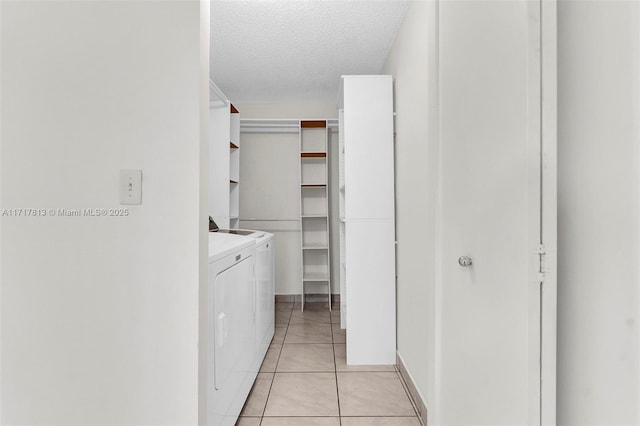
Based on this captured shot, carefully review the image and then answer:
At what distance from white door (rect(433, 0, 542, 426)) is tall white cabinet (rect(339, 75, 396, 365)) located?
3.67 ft

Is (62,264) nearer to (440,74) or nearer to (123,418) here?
(123,418)

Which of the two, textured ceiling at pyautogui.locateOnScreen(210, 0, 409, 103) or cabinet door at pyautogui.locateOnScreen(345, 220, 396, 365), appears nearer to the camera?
textured ceiling at pyautogui.locateOnScreen(210, 0, 409, 103)

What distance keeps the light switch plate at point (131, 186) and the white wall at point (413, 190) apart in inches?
45.7

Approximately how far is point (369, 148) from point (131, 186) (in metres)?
1.72

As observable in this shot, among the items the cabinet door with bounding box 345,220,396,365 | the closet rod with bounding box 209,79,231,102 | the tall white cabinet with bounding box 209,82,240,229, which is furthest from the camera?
the tall white cabinet with bounding box 209,82,240,229

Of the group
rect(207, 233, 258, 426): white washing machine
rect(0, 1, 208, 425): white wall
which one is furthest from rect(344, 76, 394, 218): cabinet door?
rect(0, 1, 208, 425): white wall

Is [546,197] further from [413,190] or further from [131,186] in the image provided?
[413,190]

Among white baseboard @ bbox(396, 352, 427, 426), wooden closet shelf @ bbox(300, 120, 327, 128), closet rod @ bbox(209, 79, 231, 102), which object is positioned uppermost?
closet rod @ bbox(209, 79, 231, 102)

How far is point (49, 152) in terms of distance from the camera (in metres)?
1.08

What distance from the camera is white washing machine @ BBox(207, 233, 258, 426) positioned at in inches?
54.6

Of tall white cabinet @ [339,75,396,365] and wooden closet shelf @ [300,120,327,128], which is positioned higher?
wooden closet shelf @ [300,120,327,128]

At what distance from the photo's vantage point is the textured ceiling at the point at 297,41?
2.10 m

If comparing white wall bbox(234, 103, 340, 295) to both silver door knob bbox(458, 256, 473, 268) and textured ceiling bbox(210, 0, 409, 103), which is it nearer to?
textured ceiling bbox(210, 0, 409, 103)

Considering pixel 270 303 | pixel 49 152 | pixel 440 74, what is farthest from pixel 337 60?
pixel 49 152
